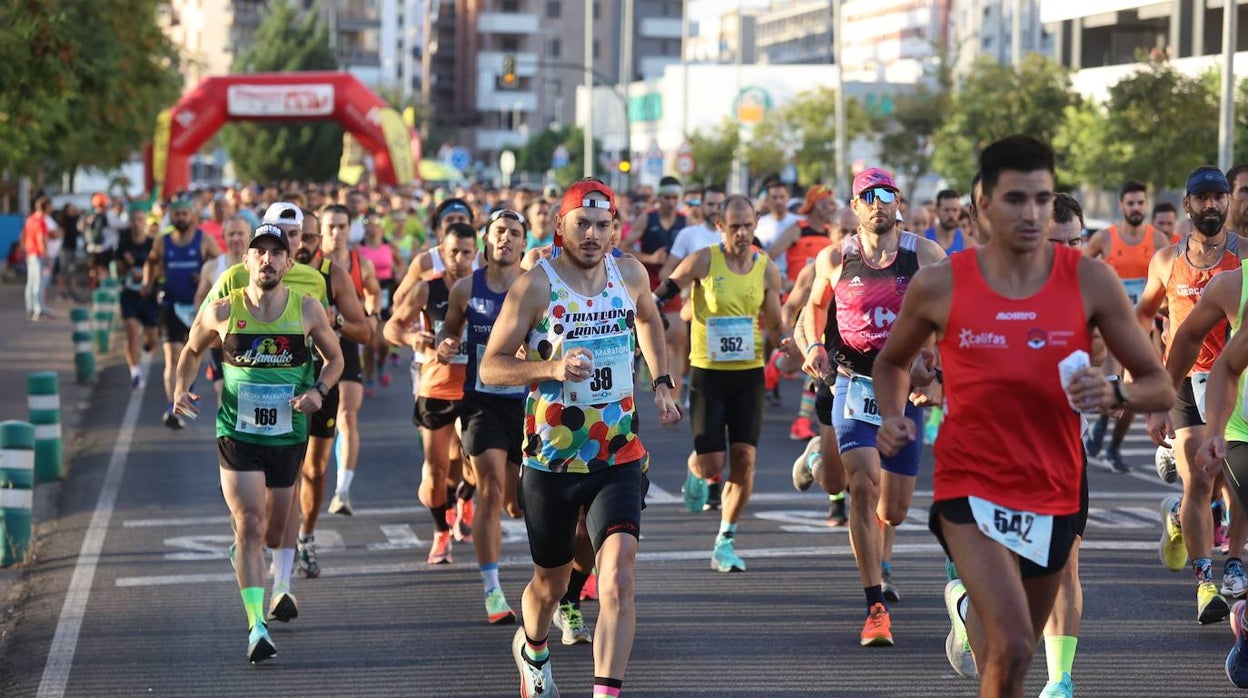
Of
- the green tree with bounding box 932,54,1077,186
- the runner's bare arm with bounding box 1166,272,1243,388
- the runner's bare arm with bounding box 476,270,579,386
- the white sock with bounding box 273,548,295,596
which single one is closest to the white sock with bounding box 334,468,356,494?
the white sock with bounding box 273,548,295,596

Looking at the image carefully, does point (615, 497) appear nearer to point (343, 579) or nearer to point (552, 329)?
point (552, 329)

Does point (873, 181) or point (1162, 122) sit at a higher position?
point (1162, 122)

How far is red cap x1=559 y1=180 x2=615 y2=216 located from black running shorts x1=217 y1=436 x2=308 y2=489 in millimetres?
2157

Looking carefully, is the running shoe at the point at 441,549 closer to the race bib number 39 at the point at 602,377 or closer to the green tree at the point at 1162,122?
the race bib number 39 at the point at 602,377

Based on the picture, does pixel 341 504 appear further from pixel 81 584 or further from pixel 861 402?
pixel 861 402

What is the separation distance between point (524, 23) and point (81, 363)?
127 m

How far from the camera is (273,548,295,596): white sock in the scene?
9375 millimetres

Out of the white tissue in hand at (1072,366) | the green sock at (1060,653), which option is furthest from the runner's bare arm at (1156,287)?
the white tissue in hand at (1072,366)

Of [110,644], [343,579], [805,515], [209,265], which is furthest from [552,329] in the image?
[209,265]

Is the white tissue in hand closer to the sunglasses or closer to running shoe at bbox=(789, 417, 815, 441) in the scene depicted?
the sunglasses

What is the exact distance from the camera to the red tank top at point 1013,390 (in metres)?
5.61

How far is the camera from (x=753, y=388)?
36.8ft

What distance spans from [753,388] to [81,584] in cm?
380

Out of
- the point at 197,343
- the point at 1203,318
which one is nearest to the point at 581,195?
the point at 197,343
